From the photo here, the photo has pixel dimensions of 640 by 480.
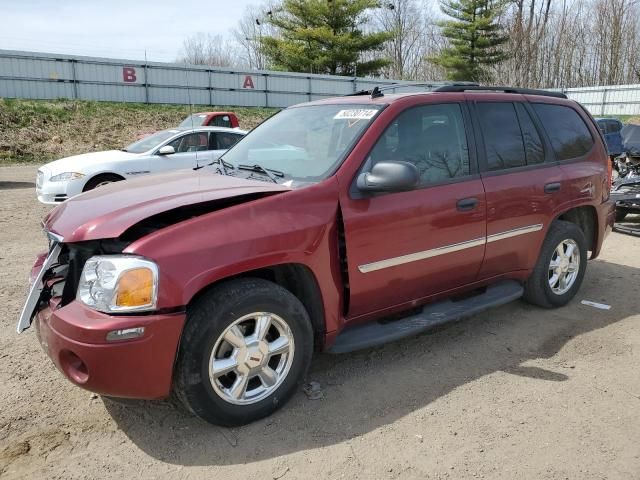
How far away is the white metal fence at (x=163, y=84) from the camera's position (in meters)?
23.1

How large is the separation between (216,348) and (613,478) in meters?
2.05

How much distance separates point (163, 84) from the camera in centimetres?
2653

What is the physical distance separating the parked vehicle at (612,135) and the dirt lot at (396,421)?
1117cm

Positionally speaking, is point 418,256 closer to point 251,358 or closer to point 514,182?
point 514,182

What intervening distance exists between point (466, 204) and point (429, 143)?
0.50m

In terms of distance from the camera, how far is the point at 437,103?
3.84 m

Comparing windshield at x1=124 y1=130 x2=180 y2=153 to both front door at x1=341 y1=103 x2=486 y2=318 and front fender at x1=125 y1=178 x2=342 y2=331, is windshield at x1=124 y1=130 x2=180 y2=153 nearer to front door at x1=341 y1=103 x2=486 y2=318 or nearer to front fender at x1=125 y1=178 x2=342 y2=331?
front door at x1=341 y1=103 x2=486 y2=318

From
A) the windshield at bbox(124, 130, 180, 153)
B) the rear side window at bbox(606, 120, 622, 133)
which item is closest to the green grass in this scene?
the windshield at bbox(124, 130, 180, 153)

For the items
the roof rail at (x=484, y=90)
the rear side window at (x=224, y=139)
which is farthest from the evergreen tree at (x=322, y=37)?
the roof rail at (x=484, y=90)

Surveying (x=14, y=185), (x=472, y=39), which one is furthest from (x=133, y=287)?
(x=472, y=39)

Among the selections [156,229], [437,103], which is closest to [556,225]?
[437,103]

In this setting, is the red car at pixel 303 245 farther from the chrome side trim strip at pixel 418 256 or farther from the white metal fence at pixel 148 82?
the white metal fence at pixel 148 82

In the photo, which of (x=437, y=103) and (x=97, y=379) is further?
(x=437, y=103)

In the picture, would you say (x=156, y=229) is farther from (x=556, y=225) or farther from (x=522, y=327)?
(x=556, y=225)
